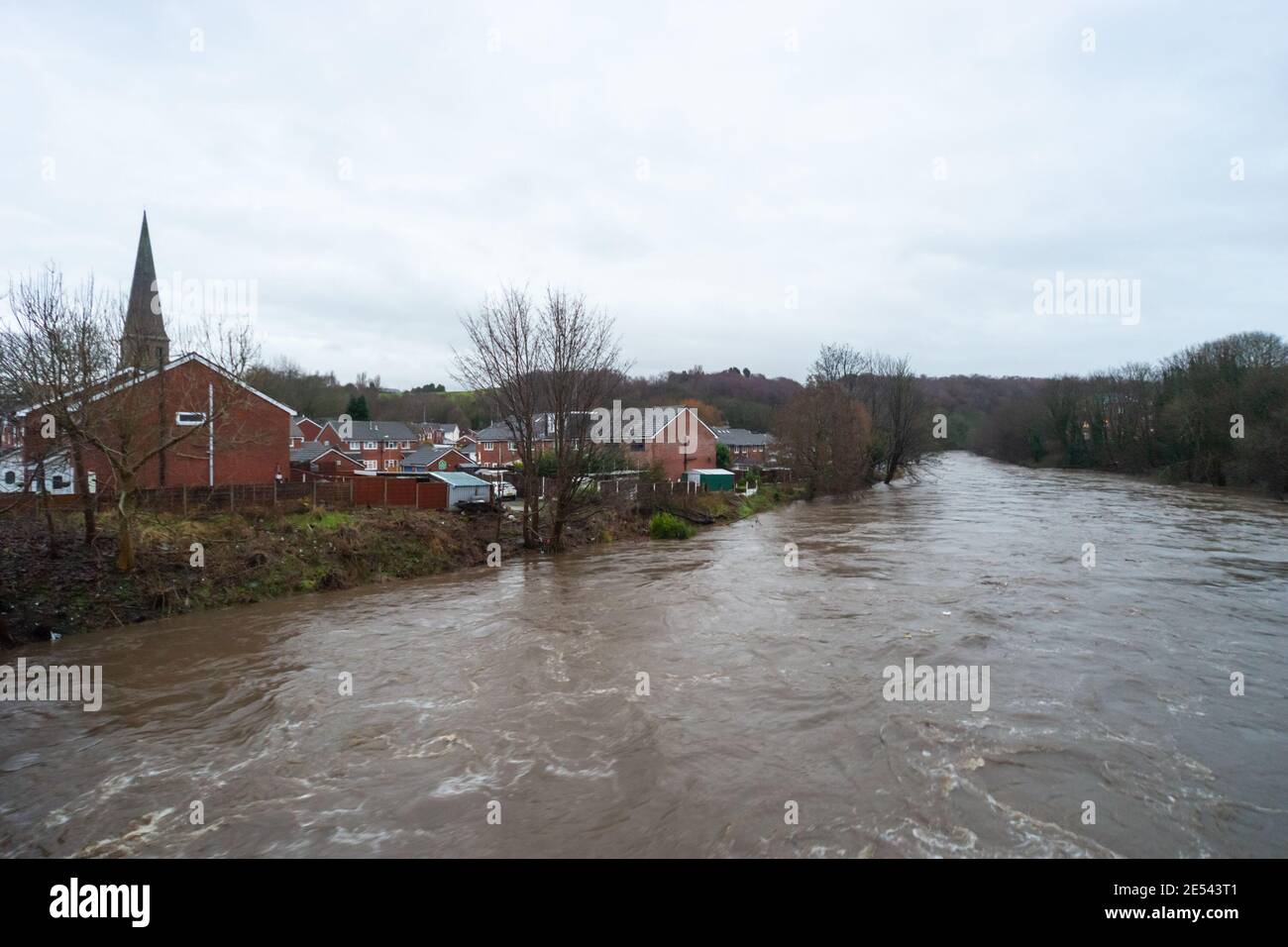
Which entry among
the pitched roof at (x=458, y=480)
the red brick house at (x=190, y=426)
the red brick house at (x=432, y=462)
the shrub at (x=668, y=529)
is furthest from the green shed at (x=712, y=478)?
the red brick house at (x=190, y=426)

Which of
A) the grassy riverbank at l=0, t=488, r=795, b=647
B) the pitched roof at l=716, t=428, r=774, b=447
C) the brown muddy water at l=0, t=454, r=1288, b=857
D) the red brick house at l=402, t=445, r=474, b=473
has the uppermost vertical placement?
the pitched roof at l=716, t=428, r=774, b=447

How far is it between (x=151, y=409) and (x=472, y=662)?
9.85 metres

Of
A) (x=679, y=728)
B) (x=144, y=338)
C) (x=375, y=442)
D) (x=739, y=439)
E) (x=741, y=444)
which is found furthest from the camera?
(x=375, y=442)

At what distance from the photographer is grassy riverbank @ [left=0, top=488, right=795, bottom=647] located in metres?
12.7

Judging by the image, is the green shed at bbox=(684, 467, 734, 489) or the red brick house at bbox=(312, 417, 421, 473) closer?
the green shed at bbox=(684, 467, 734, 489)

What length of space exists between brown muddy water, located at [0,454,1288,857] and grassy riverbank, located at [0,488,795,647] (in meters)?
1.07

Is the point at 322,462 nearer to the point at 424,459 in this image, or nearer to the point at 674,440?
the point at 424,459

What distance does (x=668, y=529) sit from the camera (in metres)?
26.2

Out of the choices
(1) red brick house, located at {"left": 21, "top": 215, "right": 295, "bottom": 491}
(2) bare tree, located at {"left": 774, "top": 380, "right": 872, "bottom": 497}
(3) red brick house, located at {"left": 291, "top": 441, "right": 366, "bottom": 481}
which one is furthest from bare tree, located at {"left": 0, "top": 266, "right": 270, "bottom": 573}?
(2) bare tree, located at {"left": 774, "top": 380, "right": 872, "bottom": 497}

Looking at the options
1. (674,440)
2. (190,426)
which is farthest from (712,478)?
(190,426)

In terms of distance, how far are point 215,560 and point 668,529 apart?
14939mm

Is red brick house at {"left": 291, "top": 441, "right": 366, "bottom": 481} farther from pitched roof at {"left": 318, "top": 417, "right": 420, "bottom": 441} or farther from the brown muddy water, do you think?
pitched roof at {"left": 318, "top": 417, "right": 420, "bottom": 441}

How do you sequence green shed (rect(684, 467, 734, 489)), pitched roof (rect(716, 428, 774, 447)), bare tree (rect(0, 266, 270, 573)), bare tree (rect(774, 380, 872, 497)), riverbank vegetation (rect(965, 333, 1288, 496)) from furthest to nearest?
pitched roof (rect(716, 428, 774, 447))
bare tree (rect(774, 380, 872, 497))
green shed (rect(684, 467, 734, 489))
riverbank vegetation (rect(965, 333, 1288, 496))
bare tree (rect(0, 266, 270, 573))

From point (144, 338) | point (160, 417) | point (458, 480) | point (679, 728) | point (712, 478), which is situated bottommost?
point (679, 728)
